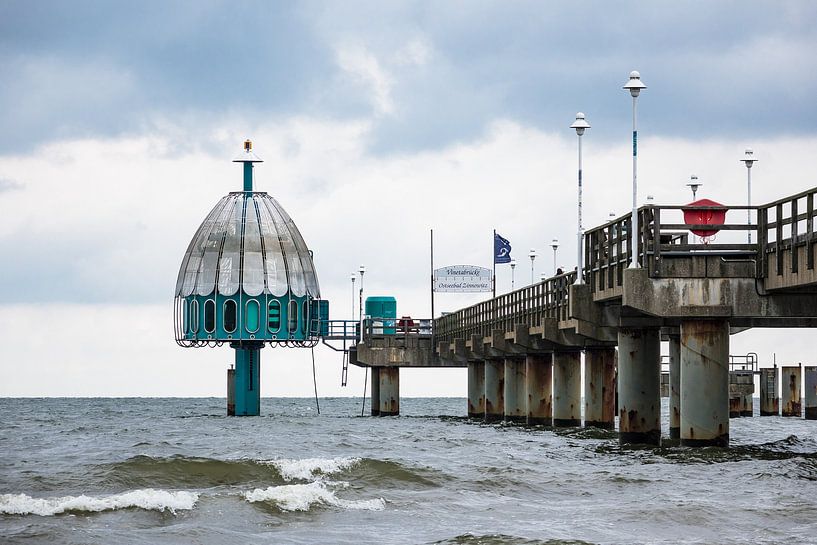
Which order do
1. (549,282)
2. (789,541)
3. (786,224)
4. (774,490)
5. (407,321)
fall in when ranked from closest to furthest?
(789,541)
(774,490)
(786,224)
(549,282)
(407,321)

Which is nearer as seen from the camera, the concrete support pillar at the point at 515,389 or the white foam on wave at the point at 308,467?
the white foam on wave at the point at 308,467

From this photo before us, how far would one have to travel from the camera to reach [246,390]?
230 feet

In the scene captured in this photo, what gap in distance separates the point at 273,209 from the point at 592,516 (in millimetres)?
48942

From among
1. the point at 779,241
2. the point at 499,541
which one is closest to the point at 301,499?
the point at 499,541

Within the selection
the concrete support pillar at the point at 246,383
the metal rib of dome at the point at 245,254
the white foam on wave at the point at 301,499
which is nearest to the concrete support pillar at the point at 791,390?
the metal rib of dome at the point at 245,254

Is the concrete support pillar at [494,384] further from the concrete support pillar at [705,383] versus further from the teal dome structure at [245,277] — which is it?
the concrete support pillar at [705,383]

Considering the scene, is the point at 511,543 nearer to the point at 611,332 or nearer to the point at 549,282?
the point at 611,332

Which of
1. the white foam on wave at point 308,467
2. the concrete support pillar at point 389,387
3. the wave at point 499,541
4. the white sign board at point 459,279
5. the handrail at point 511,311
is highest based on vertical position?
the white sign board at point 459,279

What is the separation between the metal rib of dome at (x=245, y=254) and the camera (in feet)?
219

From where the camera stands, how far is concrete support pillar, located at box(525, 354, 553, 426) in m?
51.6

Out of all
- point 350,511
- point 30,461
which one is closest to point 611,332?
point 30,461

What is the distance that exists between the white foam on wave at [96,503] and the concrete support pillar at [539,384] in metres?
29.9

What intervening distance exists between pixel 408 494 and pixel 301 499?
2.44 m

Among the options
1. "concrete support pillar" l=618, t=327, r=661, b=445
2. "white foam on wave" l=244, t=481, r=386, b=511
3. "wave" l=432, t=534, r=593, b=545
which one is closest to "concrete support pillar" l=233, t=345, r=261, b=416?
"concrete support pillar" l=618, t=327, r=661, b=445
